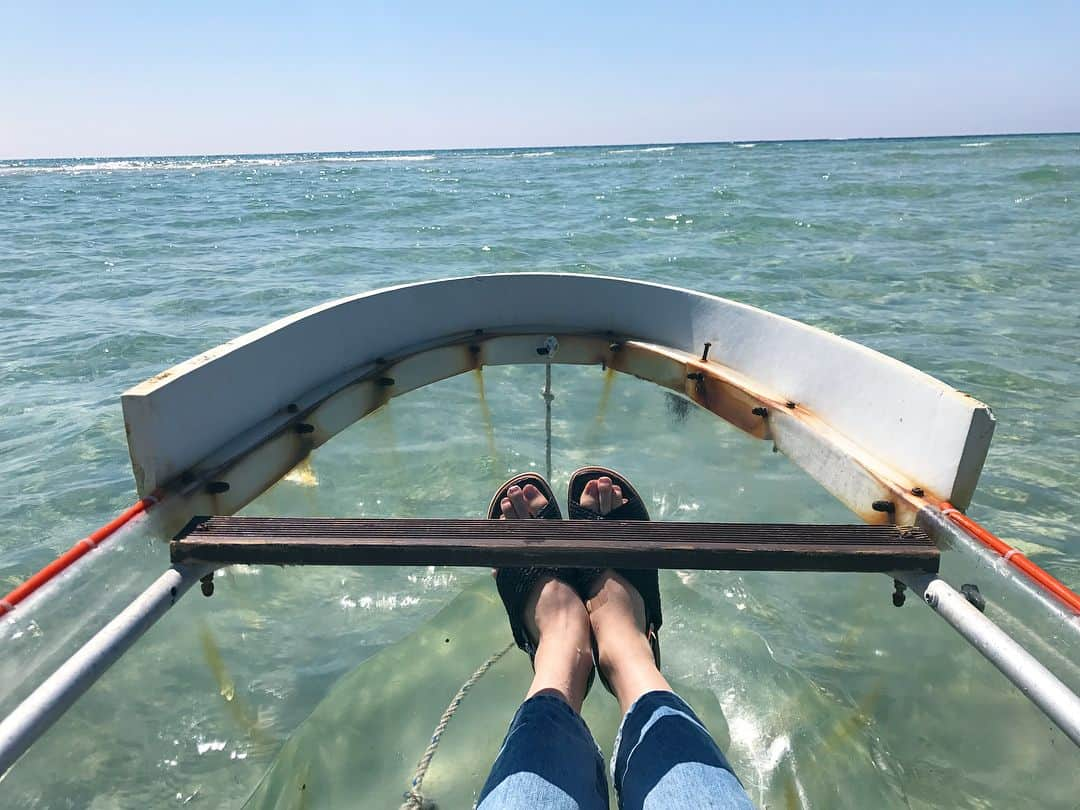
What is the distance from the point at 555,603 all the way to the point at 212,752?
1494 millimetres

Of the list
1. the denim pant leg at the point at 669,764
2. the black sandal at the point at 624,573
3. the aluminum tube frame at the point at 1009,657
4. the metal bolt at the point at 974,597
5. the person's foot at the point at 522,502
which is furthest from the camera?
the person's foot at the point at 522,502

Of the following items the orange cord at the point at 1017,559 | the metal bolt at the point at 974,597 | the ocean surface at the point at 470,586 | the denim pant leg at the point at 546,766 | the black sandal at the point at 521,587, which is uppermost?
the orange cord at the point at 1017,559

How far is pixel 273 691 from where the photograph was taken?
9.82ft

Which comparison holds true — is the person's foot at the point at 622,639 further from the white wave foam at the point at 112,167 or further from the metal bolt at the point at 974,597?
the white wave foam at the point at 112,167

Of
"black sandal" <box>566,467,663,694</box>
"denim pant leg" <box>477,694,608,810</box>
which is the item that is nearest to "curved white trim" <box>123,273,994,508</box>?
"black sandal" <box>566,467,663,694</box>

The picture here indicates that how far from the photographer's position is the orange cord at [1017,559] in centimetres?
158

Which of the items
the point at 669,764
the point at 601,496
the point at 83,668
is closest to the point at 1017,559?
the point at 669,764

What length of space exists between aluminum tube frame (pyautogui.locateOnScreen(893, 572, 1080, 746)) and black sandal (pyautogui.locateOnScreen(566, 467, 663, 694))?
2.51 feet

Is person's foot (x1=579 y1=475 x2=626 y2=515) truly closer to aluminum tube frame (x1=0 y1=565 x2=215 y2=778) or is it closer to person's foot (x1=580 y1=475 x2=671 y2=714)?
person's foot (x1=580 y1=475 x2=671 y2=714)

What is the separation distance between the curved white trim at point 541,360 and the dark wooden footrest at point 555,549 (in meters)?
0.33

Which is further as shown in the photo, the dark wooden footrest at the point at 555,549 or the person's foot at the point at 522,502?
the person's foot at the point at 522,502

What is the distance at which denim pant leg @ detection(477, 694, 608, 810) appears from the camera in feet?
5.05

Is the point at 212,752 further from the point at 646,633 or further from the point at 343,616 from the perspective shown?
the point at 646,633

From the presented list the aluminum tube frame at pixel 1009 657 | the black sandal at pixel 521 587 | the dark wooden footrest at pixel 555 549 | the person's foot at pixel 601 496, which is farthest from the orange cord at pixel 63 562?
the aluminum tube frame at pixel 1009 657
